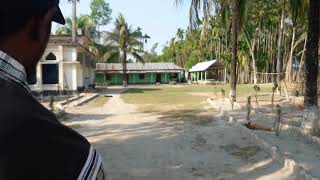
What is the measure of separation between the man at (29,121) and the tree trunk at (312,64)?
38.9 feet

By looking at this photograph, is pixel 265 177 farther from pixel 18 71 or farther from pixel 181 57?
pixel 181 57

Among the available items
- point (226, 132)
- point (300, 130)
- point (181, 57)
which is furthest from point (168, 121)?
point (181, 57)

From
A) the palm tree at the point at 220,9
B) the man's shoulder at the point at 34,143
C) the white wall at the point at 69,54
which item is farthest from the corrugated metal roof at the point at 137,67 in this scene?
the man's shoulder at the point at 34,143

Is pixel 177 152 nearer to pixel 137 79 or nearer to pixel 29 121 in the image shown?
pixel 29 121

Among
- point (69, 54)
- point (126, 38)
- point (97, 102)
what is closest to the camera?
point (97, 102)

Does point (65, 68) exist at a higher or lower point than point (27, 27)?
higher

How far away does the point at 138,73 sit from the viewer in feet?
220

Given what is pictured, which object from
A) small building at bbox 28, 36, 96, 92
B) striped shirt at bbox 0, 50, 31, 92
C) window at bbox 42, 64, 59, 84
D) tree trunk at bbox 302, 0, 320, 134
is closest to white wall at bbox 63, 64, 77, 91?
small building at bbox 28, 36, 96, 92

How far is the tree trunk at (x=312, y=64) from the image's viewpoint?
12531 mm

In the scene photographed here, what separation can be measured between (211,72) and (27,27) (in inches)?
2536

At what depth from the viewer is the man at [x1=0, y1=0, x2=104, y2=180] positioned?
1.08 metres

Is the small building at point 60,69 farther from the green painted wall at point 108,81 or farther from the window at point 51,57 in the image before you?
the green painted wall at point 108,81

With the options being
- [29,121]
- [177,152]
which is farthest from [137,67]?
[29,121]

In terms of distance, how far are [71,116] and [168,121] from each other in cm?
428
